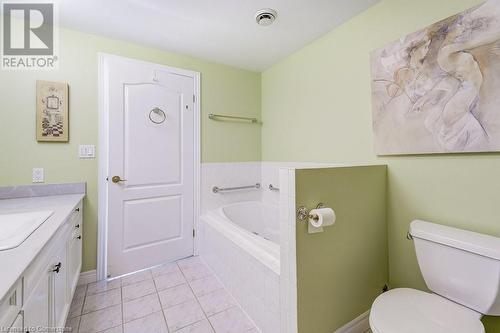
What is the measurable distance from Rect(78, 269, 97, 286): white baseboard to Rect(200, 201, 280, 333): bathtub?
0.99 meters

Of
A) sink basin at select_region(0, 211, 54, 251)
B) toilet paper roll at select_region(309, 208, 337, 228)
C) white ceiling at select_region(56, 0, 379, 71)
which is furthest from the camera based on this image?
white ceiling at select_region(56, 0, 379, 71)

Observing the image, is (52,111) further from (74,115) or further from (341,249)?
(341,249)

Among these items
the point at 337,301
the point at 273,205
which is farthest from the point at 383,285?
the point at 273,205

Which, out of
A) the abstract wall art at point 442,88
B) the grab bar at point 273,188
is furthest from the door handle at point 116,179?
the abstract wall art at point 442,88

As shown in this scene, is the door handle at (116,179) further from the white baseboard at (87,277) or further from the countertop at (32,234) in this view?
the white baseboard at (87,277)

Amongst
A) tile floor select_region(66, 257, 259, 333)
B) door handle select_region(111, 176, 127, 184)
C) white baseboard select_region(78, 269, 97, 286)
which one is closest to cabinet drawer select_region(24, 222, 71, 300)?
tile floor select_region(66, 257, 259, 333)

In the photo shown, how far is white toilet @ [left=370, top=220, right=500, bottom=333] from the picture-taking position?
0.97m

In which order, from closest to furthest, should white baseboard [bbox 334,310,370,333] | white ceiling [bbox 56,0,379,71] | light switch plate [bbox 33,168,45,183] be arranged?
1. white baseboard [bbox 334,310,370,333]
2. white ceiling [bbox 56,0,379,71]
3. light switch plate [bbox 33,168,45,183]

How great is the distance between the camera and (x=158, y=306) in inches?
64.8

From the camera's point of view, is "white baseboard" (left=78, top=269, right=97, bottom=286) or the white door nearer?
"white baseboard" (left=78, top=269, right=97, bottom=286)

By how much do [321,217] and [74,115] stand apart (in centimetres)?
221

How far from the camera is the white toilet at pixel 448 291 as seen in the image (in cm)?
97

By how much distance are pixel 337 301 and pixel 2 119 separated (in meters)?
2.78

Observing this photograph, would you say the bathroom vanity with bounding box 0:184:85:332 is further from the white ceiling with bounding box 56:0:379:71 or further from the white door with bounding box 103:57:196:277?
the white ceiling with bounding box 56:0:379:71
